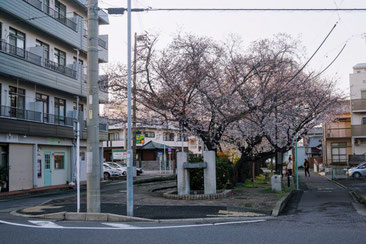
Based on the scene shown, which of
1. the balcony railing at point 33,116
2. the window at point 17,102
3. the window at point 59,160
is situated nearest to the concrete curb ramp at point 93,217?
the balcony railing at point 33,116

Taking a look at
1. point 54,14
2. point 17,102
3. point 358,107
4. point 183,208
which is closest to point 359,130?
point 358,107

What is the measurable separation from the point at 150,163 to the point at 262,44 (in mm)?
43879

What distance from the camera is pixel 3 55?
71.9ft

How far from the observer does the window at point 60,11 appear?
28.1 m

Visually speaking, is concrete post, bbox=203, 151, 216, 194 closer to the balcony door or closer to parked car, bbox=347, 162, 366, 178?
the balcony door

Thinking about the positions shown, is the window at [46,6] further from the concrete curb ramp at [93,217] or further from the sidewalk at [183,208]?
the concrete curb ramp at [93,217]

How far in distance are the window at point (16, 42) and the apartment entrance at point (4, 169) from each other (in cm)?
548

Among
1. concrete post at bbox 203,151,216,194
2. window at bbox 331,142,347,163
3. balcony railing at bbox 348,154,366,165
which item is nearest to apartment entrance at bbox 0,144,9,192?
concrete post at bbox 203,151,216,194

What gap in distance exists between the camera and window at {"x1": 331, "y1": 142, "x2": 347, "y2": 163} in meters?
50.5

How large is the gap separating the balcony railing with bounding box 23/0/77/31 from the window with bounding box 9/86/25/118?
5189 millimetres

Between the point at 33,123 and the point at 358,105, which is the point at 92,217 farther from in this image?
the point at 358,105

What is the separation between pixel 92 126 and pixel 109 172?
2569 cm

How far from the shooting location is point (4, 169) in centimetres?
2230

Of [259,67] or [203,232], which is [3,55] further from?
[203,232]
